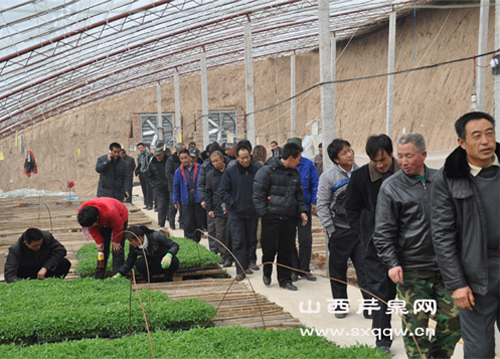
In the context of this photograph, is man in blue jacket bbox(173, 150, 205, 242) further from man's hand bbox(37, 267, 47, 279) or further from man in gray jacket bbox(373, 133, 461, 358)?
man in gray jacket bbox(373, 133, 461, 358)

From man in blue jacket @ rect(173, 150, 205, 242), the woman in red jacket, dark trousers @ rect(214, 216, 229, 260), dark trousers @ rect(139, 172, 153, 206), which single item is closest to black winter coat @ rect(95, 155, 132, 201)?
man in blue jacket @ rect(173, 150, 205, 242)

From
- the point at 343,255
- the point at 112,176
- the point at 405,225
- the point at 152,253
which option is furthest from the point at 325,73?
the point at 112,176

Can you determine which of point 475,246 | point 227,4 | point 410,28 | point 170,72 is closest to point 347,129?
point 410,28

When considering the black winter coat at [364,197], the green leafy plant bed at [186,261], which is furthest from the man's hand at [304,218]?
the black winter coat at [364,197]

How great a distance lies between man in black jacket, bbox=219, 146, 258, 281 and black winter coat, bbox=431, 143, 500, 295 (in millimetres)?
4259

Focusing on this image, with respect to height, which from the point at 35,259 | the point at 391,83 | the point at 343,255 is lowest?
the point at 35,259

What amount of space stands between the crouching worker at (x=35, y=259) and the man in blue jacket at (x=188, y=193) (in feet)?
9.83

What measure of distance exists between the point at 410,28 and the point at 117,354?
21757 millimetres

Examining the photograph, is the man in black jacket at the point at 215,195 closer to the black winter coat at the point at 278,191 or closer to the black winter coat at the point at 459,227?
the black winter coat at the point at 278,191

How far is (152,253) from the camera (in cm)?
669

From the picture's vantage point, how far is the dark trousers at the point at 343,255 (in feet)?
16.7

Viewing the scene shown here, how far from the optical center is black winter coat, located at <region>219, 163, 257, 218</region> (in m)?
7.01

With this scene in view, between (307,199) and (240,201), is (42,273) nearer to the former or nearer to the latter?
(240,201)

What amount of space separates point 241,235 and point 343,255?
2096mm
